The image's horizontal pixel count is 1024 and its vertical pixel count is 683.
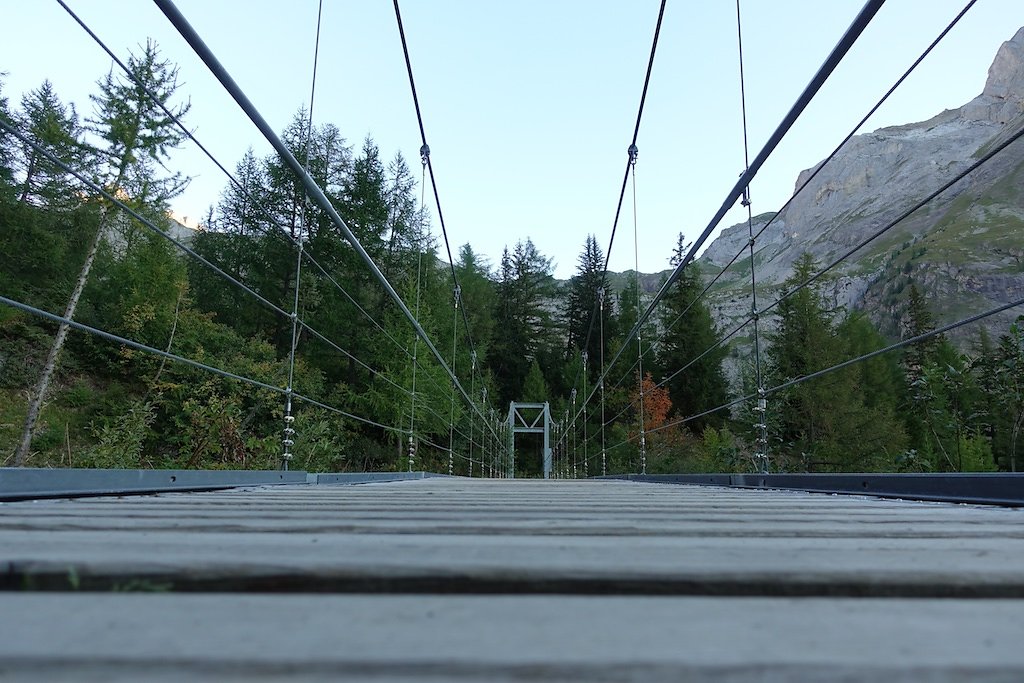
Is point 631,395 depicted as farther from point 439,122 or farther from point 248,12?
point 248,12

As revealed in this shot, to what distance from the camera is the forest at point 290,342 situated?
6.46 metres

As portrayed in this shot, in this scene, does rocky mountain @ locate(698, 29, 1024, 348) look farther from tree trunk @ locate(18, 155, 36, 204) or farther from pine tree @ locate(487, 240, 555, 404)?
tree trunk @ locate(18, 155, 36, 204)

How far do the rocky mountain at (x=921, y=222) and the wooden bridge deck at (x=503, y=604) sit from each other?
1415 cm

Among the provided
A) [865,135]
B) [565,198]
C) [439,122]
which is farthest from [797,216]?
[439,122]

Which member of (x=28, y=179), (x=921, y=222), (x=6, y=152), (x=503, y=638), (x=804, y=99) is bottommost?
(x=503, y=638)

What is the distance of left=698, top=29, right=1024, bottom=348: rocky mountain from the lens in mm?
23406

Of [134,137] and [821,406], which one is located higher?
[134,137]

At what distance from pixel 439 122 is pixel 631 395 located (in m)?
7.60

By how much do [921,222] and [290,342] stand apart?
3744cm

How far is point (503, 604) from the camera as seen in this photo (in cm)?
29

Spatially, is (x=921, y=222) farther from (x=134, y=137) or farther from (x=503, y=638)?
(x=503, y=638)

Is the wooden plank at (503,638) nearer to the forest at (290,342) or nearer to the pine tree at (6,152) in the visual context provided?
the forest at (290,342)

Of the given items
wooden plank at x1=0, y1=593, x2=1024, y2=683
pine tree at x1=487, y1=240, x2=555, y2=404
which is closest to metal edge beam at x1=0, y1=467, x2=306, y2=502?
wooden plank at x1=0, y1=593, x2=1024, y2=683

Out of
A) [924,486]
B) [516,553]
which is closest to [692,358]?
[924,486]
